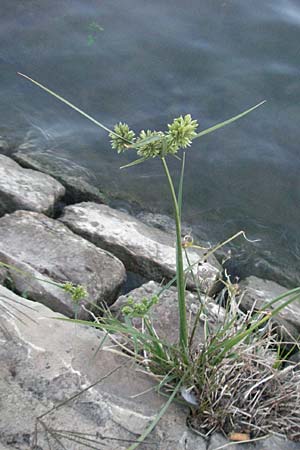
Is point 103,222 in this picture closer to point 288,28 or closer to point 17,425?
point 17,425

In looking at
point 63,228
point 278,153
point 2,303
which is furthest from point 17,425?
point 278,153

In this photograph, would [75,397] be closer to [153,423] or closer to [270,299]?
[153,423]

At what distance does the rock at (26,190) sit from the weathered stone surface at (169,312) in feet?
3.18

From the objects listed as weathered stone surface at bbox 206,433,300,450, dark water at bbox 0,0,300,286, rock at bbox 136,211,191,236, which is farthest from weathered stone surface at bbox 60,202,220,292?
weathered stone surface at bbox 206,433,300,450

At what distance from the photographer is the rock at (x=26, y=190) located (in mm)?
3447

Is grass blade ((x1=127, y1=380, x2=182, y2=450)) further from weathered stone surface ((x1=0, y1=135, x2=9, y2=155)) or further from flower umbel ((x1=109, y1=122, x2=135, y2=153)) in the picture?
weathered stone surface ((x1=0, y1=135, x2=9, y2=155))

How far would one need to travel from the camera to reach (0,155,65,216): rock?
345 centimetres

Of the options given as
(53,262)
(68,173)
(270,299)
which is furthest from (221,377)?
(68,173)

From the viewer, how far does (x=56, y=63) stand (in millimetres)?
5066

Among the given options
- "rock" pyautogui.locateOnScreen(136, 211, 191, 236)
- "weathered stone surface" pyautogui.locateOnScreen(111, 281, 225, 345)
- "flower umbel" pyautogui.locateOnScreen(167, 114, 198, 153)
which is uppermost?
"flower umbel" pyautogui.locateOnScreen(167, 114, 198, 153)

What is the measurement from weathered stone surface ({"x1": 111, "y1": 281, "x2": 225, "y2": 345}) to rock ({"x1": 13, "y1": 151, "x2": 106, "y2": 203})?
4.32 feet

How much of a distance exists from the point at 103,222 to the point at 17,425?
5.84 ft

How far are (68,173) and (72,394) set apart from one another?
2384 millimetres

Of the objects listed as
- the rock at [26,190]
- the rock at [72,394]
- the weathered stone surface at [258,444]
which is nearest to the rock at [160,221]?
the rock at [26,190]
